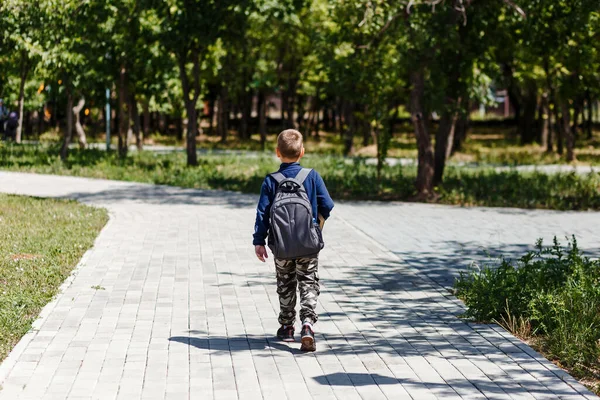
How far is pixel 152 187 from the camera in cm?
2266

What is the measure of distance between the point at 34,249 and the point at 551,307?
20.4 feet

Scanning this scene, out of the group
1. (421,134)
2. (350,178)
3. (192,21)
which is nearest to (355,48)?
(350,178)

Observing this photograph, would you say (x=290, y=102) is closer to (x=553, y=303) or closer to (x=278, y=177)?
(x=553, y=303)

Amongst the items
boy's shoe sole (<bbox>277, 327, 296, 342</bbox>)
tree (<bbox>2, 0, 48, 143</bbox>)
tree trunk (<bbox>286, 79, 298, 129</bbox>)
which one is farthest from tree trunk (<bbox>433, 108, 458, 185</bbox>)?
tree trunk (<bbox>286, 79, 298, 129</bbox>)

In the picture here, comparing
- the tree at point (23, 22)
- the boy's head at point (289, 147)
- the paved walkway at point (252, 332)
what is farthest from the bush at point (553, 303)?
the tree at point (23, 22)

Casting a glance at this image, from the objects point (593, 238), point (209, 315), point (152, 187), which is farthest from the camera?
point (152, 187)

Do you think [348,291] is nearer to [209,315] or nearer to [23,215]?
[209,315]

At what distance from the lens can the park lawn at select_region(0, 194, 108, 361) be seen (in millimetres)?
8047

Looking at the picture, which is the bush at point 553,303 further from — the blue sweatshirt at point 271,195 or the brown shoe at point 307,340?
the blue sweatshirt at point 271,195

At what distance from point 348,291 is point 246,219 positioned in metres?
6.67

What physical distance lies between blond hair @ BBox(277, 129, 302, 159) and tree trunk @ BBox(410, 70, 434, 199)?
44.0 ft

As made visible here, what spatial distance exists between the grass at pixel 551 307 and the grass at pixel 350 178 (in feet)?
34.3

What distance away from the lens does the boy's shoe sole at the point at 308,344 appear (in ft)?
22.8

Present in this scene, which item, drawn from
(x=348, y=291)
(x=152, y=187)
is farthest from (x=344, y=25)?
(x=348, y=291)
